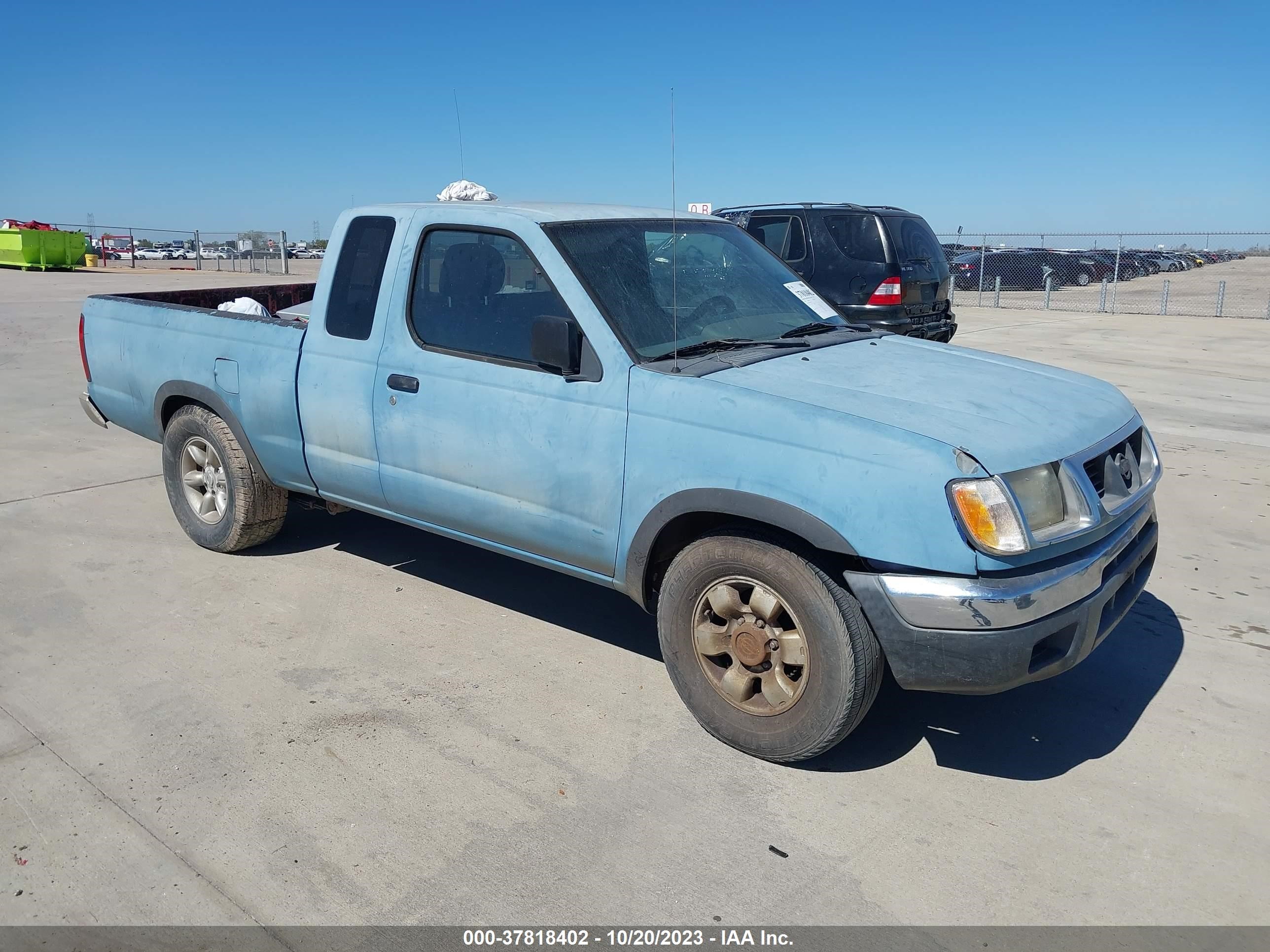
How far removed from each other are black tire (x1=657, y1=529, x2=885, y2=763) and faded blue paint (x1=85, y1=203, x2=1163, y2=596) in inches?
8.2

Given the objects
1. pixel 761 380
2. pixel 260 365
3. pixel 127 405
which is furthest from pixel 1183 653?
pixel 127 405

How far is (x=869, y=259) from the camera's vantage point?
1032 cm

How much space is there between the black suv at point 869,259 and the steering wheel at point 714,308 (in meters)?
5.89

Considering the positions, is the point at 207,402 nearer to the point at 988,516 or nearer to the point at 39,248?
the point at 988,516

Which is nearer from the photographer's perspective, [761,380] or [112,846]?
[112,846]

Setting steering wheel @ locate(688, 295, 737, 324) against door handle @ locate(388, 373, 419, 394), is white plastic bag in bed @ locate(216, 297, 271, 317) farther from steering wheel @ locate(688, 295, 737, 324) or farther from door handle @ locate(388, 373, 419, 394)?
steering wheel @ locate(688, 295, 737, 324)

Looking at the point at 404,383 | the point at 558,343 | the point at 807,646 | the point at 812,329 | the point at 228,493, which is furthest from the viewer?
the point at 228,493

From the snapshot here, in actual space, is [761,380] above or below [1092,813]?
above

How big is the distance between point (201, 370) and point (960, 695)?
397 centimetres

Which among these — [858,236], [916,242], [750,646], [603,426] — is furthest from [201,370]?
[916,242]

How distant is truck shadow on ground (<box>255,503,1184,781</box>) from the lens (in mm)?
3645

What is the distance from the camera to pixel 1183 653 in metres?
4.43

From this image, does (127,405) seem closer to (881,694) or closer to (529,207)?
(529,207)

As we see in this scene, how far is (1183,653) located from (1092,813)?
151 centimetres
